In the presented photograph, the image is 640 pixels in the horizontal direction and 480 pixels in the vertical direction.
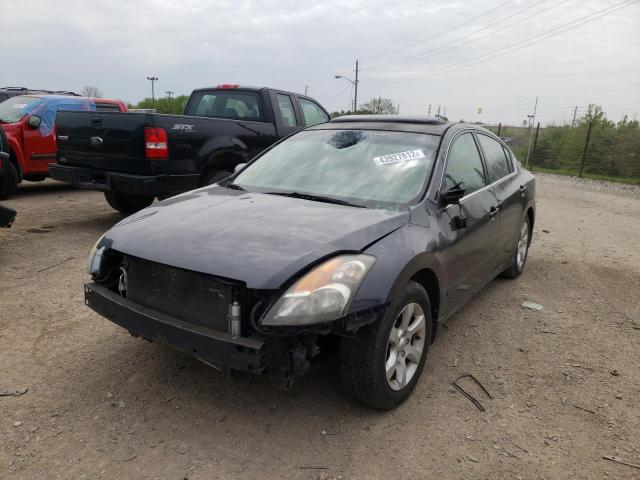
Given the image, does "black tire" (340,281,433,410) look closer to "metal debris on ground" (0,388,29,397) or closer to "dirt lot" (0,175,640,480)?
"dirt lot" (0,175,640,480)

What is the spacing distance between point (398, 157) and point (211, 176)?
3.78m

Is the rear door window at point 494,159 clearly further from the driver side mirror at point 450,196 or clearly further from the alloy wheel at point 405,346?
the alloy wheel at point 405,346

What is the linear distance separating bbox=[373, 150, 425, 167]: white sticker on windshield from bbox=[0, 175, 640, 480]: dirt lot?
1414 millimetres

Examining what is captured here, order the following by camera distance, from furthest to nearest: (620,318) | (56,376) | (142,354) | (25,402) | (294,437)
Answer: (620,318) < (142,354) < (56,376) < (25,402) < (294,437)

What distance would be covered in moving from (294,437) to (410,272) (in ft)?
3.51

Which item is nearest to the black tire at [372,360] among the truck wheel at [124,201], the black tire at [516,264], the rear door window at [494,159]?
the rear door window at [494,159]

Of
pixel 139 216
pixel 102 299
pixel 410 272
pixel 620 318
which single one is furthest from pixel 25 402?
pixel 620 318

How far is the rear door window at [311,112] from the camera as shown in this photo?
8.21 meters

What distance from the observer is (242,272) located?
2398mm

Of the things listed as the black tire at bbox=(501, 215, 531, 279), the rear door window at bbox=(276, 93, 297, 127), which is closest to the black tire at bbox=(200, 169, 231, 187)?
the rear door window at bbox=(276, 93, 297, 127)

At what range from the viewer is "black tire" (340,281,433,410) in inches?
102

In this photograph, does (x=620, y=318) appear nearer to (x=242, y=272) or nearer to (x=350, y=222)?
(x=350, y=222)

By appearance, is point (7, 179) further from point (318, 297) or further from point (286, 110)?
point (318, 297)

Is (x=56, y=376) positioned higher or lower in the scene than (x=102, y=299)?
lower
